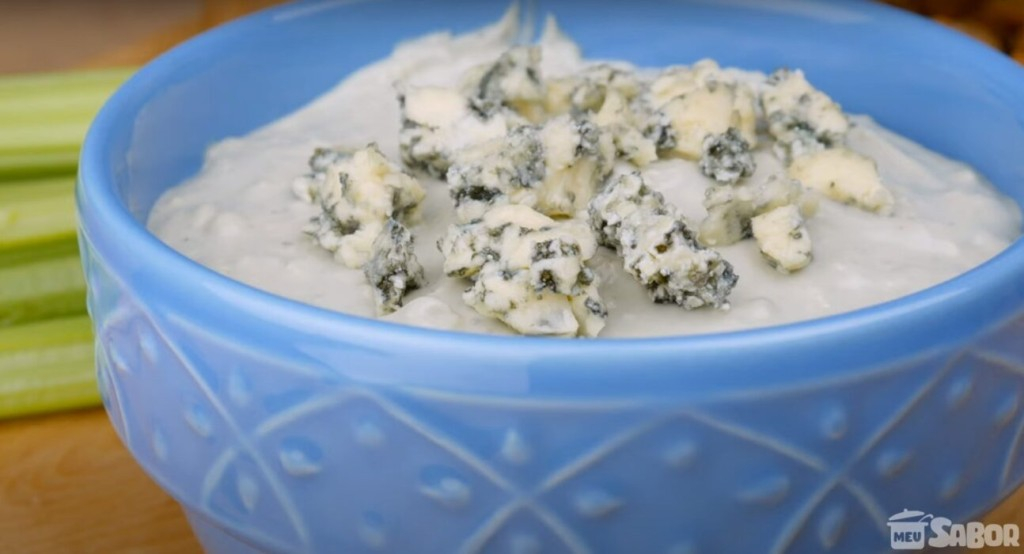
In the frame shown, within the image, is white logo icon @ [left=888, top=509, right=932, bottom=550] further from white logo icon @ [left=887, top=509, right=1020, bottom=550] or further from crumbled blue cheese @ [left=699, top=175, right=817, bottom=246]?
crumbled blue cheese @ [left=699, top=175, right=817, bottom=246]

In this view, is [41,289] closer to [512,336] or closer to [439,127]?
[439,127]

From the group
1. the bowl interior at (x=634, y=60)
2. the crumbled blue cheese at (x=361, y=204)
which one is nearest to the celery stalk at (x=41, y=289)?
the bowl interior at (x=634, y=60)

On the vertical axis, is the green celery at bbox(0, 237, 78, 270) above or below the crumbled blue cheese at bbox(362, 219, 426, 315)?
below

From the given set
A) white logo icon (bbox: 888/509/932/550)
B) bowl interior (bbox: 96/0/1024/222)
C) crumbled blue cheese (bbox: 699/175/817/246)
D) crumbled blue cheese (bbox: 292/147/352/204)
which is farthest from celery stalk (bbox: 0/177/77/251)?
white logo icon (bbox: 888/509/932/550)

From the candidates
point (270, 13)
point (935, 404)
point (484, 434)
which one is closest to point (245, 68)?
point (270, 13)

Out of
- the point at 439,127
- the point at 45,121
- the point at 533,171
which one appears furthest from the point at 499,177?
the point at 45,121

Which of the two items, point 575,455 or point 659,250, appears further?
point 659,250
